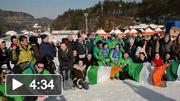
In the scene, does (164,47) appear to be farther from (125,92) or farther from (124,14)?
(124,14)

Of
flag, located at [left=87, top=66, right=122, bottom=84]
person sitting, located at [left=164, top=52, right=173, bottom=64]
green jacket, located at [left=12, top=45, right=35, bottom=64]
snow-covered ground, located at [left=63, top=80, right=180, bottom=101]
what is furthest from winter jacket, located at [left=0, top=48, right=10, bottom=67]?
person sitting, located at [left=164, top=52, right=173, bottom=64]

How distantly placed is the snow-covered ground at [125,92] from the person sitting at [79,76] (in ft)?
0.62

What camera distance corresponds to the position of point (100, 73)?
13008mm

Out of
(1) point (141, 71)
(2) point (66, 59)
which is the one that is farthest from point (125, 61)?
→ (2) point (66, 59)

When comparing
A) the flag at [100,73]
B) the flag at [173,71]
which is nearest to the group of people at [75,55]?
the flag at [100,73]

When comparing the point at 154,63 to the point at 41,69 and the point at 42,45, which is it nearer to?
the point at 42,45

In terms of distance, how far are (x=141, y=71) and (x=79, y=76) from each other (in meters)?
2.12

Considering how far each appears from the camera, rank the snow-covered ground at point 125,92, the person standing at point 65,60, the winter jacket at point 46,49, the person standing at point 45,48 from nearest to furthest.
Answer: the snow-covered ground at point 125,92 → the person standing at point 65,60 → the person standing at point 45,48 → the winter jacket at point 46,49

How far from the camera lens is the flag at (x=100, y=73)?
12.7 m

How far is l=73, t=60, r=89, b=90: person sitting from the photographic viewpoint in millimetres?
11823

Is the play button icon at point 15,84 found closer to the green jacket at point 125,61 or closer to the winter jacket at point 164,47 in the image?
the green jacket at point 125,61

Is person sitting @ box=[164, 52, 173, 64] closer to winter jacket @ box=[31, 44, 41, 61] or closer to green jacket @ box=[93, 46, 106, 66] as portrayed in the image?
green jacket @ box=[93, 46, 106, 66]

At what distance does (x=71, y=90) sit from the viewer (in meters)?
11.7

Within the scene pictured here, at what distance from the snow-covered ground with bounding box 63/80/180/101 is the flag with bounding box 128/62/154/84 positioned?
0.78ft
